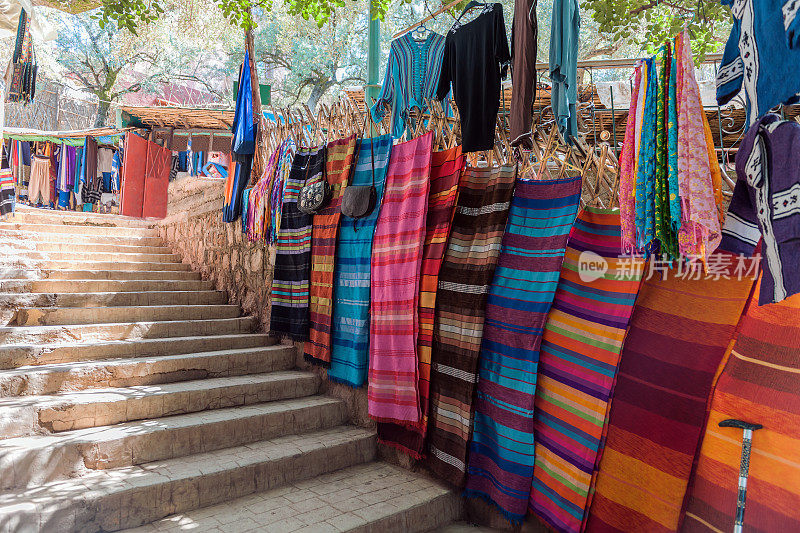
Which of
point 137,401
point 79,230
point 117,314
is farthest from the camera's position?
point 79,230

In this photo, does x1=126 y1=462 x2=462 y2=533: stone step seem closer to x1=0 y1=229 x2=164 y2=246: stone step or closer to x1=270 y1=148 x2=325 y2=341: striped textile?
x1=270 y1=148 x2=325 y2=341: striped textile

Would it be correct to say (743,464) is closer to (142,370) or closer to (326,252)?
(326,252)

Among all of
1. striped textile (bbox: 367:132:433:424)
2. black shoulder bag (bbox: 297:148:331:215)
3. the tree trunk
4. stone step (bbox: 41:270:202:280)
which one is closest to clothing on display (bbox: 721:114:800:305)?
striped textile (bbox: 367:132:433:424)

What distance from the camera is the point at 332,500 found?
2951 millimetres

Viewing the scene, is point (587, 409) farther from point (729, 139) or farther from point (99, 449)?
point (729, 139)

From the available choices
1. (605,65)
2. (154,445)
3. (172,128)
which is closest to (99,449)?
(154,445)

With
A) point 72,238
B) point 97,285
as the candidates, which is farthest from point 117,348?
point 72,238

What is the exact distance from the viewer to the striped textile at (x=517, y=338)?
2.60m

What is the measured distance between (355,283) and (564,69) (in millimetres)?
2014

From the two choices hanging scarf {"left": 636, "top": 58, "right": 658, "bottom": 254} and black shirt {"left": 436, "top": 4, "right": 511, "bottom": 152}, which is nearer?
hanging scarf {"left": 636, "top": 58, "right": 658, "bottom": 254}

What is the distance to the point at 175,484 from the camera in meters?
2.70

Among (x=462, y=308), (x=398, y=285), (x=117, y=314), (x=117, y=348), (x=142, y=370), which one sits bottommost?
(x=142, y=370)

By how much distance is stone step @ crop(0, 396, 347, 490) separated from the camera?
2.60 m

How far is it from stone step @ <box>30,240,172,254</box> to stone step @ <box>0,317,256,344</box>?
2114 millimetres
